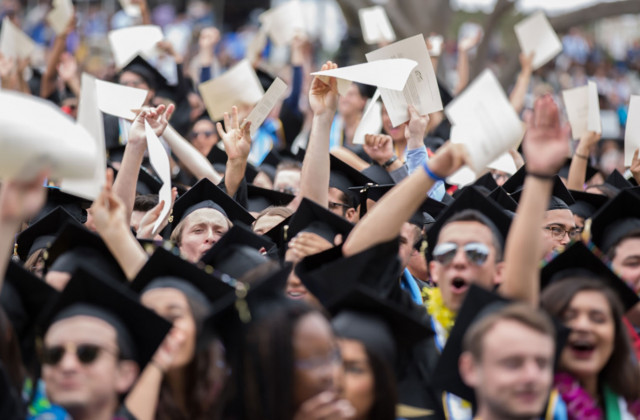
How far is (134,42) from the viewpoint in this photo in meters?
8.68

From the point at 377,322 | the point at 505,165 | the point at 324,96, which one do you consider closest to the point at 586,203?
the point at 505,165

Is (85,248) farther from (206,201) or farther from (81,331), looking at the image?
(206,201)

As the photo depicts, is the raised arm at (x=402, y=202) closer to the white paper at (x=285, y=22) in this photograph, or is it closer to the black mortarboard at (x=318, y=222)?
the black mortarboard at (x=318, y=222)

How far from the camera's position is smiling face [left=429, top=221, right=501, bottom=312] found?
431cm

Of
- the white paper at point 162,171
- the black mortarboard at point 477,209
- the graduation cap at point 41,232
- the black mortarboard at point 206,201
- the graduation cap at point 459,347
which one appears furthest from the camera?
the black mortarboard at point 206,201

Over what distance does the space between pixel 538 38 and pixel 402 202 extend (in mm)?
4875

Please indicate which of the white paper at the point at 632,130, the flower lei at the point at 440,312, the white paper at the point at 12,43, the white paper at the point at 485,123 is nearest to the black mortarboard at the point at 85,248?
the flower lei at the point at 440,312

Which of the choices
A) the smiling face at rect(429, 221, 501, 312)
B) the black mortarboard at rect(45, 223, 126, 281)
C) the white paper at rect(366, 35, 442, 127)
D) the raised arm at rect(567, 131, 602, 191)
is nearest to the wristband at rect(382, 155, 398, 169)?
the white paper at rect(366, 35, 442, 127)

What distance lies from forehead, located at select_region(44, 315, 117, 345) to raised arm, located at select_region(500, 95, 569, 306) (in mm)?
1427

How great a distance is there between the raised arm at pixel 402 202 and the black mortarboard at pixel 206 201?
171 cm

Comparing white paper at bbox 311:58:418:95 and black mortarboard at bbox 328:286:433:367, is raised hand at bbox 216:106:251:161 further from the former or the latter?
black mortarboard at bbox 328:286:433:367

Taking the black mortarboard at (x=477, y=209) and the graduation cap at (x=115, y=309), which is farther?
the black mortarboard at (x=477, y=209)

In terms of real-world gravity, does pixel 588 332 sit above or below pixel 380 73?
below

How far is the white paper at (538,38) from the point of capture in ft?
28.1
